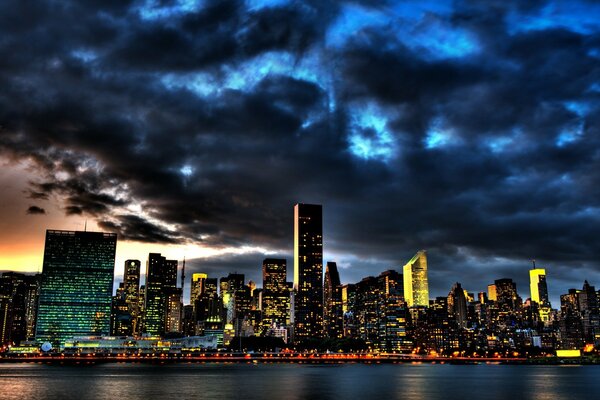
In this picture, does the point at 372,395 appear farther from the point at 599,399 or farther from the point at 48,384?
the point at 48,384

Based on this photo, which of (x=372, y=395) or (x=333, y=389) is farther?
(x=333, y=389)

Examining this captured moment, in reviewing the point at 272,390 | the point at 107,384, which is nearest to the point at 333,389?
the point at 272,390

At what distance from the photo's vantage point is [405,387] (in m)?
153

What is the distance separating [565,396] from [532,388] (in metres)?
22.1

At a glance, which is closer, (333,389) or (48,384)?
(333,389)

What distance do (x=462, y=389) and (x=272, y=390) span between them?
49635 mm

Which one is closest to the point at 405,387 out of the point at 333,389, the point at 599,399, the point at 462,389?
the point at 462,389

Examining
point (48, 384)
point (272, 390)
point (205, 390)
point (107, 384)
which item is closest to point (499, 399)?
point (272, 390)

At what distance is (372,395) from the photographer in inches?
4951

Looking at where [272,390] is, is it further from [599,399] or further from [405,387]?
[599,399]

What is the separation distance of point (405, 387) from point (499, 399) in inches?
1397

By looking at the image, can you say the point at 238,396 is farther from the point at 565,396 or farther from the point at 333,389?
the point at 565,396

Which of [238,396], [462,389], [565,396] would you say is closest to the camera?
[238,396]

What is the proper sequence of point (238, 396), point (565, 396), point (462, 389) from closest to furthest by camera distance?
point (238, 396) → point (565, 396) → point (462, 389)
